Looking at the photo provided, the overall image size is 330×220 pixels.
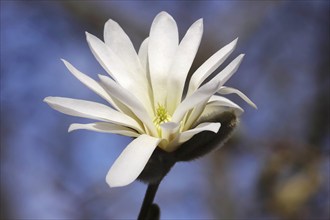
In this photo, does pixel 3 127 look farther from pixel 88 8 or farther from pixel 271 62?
pixel 271 62

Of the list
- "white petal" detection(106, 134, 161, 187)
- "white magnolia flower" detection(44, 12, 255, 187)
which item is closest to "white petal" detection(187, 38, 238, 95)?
"white magnolia flower" detection(44, 12, 255, 187)

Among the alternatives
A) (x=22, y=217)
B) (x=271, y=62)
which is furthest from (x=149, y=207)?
(x=271, y=62)

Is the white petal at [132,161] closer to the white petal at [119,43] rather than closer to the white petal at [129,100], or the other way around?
the white petal at [129,100]

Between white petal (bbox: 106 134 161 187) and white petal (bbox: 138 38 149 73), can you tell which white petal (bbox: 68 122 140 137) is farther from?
white petal (bbox: 138 38 149 73)

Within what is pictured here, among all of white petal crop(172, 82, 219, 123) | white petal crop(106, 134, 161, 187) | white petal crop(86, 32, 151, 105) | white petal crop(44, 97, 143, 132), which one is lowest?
white petal crop(106, 134, 161, 187)

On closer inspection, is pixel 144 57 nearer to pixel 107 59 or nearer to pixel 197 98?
pixel 107 59

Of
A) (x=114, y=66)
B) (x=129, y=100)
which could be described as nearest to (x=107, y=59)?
(x=114, y=66)

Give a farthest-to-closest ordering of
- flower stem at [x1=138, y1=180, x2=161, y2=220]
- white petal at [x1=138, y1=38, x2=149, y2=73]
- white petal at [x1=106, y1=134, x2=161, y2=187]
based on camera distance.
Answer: white petal at [x1=138, y1=38, x2=149, y2=73], flower stem at [x1=138, y1=180, x2=161, y2=220], white petal at [x1=106, y1=134, x2=161, y2=187]
